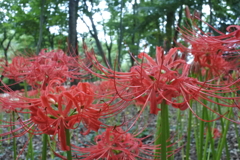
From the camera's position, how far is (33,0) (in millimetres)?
3354

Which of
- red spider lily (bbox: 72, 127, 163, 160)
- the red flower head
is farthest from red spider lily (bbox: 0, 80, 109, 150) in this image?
red spider lily (bbox: 72, 127, 163, 160)

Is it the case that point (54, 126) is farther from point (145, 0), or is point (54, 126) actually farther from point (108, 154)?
point (145, 0)

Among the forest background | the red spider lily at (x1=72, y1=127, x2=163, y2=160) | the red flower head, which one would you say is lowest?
the red spider lily at (x1=72, y1=127, x2=163, y2=160)

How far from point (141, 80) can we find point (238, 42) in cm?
38

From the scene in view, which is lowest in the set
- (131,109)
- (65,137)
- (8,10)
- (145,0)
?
(131,109)

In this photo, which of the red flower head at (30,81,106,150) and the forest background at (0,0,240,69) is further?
the forest background at (0,0,240,69)

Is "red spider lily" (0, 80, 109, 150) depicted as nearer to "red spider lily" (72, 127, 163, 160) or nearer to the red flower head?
the red flower head

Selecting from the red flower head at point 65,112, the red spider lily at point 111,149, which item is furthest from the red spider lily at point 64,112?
the red spider lily at point 111,149

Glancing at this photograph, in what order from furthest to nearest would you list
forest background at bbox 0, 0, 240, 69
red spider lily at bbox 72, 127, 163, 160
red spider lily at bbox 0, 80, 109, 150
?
forest background at bbox 0, 0, 240, 69
red spider lily at bbox 72, 127, 163, 160
red spider lily at bbox 0, 80, 109, 150

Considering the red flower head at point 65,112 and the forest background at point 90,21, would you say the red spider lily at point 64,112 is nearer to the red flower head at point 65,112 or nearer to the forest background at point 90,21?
the red flower head at point 65,112

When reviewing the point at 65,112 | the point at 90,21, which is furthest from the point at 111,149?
the point at 90,21

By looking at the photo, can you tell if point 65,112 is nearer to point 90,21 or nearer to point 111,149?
point 111,149

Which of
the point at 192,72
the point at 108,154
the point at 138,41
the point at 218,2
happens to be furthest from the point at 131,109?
the point at 108,154

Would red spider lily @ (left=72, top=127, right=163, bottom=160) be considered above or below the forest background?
below
